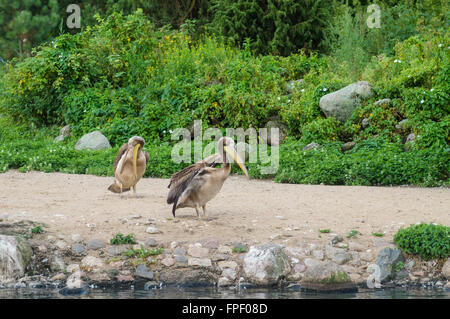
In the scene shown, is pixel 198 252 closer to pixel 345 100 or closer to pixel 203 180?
pixel 203 180

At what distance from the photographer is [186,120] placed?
14102 mm

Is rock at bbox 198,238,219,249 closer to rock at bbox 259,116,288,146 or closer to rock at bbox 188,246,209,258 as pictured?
rock at bbox 188,246,209,258

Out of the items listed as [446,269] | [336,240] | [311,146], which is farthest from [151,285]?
[311,146]

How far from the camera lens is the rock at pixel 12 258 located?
21.8ft

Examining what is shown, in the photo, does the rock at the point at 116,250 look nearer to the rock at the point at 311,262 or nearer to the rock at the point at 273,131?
the rock at the point at 311,262

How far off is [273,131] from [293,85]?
1881mm

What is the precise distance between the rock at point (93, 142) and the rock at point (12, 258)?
707cm

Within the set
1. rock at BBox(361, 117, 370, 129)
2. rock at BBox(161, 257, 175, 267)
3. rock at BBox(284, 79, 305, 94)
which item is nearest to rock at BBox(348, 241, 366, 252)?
rock at BBox(161, 257, 175, 267)

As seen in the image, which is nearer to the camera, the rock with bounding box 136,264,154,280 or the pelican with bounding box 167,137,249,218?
the rock with bounding box 136,264,154,280

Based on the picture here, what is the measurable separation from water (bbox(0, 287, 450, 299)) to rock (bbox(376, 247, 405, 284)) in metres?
0.23

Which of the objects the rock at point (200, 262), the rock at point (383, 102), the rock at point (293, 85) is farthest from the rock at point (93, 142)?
the rock at point (200, 262)

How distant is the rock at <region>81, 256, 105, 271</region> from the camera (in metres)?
6.91
